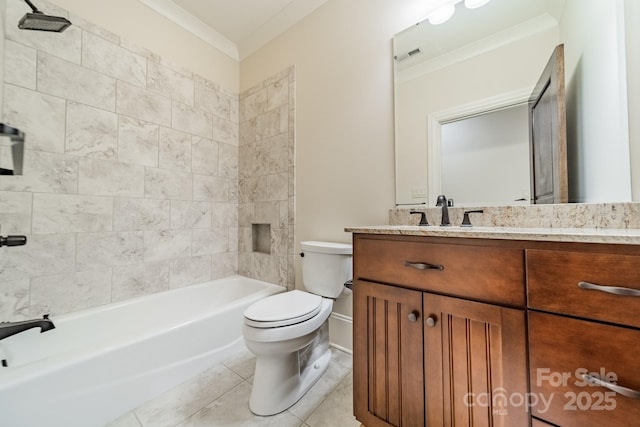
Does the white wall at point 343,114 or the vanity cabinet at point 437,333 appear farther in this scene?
the white wall at point 343,114

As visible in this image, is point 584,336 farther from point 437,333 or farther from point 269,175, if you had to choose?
point 269,175

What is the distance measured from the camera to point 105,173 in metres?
1.62

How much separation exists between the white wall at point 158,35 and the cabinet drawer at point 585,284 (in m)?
2.59

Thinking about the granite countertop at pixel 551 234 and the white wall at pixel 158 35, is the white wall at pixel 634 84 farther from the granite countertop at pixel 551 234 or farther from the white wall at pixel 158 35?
the white wall at pixel 158 35

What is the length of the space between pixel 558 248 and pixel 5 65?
2531 mm

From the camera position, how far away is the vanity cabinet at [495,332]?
1.81 ft

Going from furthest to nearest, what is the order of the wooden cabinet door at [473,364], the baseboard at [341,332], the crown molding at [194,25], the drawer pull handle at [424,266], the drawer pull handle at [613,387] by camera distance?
the crown molding at [194,25] → the baseboard at [341,332] → the drawer pull handle at [424,266] → the wooden cabinet door at [473,364] → the drawer pull handle at [613,387]

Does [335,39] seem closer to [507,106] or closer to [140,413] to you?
[507,106]

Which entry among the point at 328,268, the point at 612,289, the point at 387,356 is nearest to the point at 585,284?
the point at 612,289

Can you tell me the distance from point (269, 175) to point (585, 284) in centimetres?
198

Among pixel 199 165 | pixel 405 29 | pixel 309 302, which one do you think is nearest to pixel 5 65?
pixel 199 165

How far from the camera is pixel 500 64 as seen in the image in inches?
46.7

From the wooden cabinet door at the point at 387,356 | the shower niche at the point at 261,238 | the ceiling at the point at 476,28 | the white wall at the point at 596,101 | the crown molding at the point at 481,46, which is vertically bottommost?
the wooden cabinet door at the point at 387,356

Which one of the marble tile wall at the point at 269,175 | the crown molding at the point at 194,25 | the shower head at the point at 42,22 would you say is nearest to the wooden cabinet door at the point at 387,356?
the marble tile wall at the point at 269,175
